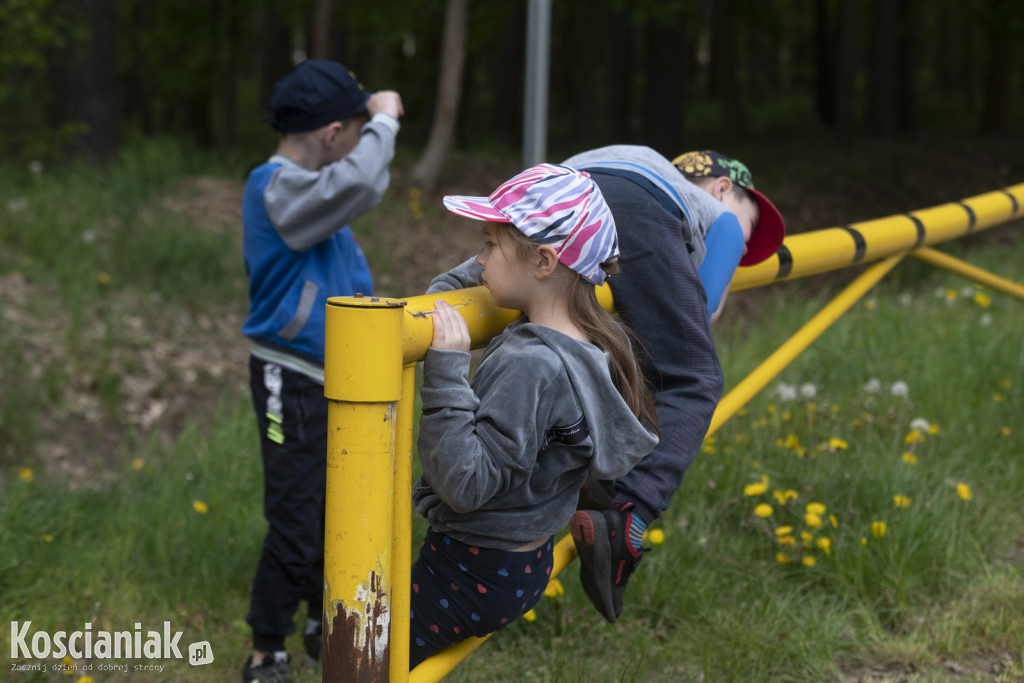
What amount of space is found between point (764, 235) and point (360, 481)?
4.52ft

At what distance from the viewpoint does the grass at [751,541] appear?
8.47 feet

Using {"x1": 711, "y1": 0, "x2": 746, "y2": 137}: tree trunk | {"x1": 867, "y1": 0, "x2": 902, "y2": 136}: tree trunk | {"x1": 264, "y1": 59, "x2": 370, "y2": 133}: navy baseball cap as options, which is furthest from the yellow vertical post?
{"x1": 711, "y1": 0, "x2": 746, "y2": 137}: tree trunk

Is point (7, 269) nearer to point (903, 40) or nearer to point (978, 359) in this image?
point (978, 359)

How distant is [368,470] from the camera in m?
1.23

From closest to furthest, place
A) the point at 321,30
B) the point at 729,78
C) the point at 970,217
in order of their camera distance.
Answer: the point at 970,217 → the point at 321,30 → the point at 729,78

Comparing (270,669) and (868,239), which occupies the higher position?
(868,239)

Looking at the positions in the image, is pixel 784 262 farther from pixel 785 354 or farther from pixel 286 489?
pixel 286 489

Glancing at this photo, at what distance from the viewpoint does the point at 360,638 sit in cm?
128

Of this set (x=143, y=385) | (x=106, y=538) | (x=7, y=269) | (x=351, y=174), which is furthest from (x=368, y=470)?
(x=7, y=269)

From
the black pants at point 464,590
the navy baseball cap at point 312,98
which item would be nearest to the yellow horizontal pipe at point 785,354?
the black pants at point 464,590

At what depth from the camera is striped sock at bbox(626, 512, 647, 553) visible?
176 cm

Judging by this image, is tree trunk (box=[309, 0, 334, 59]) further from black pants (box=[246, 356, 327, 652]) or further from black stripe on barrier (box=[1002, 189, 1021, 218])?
black pants (box=[246, 356, 327, 652])

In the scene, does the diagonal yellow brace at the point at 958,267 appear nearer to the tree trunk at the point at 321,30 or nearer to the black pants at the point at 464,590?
the black pants at the point at 464,590

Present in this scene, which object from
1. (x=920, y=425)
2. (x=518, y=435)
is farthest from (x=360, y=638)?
(x=920, y=425)
